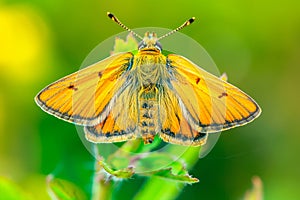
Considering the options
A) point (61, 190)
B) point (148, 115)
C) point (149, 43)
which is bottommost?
point (61, 190)

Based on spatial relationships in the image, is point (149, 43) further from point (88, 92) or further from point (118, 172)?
point (118, 172)

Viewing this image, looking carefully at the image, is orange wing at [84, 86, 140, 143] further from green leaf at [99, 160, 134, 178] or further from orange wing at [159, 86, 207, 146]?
green leaf at [99, 160, 134, 178]

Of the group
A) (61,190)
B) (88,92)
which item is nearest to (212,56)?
(88,92)

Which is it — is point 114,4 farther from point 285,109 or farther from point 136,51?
point 136,51

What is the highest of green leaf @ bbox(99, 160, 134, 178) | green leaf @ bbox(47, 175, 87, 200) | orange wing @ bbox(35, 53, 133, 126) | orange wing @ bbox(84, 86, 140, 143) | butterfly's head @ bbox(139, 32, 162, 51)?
butterfly's head @ bbox(139, 32, 162, 51)

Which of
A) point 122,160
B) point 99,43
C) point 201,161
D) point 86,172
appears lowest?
point 201,161

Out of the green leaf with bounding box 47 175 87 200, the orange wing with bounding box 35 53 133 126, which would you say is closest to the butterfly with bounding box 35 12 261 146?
the orange wing with bounding box 35 53 133 126

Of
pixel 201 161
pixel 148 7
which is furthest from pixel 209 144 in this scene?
pixel 148 7
